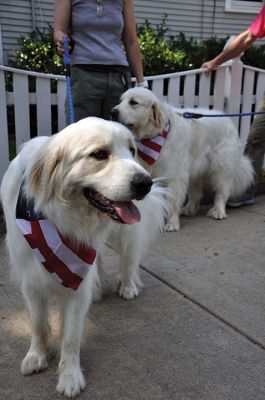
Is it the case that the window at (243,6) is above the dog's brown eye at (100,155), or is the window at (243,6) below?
above

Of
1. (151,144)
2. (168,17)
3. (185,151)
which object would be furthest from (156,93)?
(168,17)

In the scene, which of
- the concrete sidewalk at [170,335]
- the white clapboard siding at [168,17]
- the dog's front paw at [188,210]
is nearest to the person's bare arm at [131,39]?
the concrete sidewalk at [170,335]

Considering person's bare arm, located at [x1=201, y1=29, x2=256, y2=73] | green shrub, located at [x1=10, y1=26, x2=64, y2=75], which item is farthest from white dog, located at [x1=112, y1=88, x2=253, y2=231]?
green shrub, located at [x1=10, y1=26, x2=64, y2=75]

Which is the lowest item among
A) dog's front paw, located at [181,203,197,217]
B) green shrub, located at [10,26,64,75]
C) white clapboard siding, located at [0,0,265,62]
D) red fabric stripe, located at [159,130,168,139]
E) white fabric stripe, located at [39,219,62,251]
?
dog's front paw, located at [181,203,197,217]

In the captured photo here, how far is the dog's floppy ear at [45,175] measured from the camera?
2.13m

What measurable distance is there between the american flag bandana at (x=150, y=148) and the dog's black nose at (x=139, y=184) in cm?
283

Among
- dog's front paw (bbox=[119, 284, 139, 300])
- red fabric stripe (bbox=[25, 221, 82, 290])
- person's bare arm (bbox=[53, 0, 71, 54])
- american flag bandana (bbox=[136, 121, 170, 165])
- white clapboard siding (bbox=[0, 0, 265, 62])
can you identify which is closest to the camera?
red fabric stripe (bbox=[25, 221, 82, 290])

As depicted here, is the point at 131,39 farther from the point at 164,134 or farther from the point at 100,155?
the point at 100,155

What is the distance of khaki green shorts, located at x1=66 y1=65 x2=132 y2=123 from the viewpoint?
3.78 m

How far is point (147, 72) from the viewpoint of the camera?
7.81 metres

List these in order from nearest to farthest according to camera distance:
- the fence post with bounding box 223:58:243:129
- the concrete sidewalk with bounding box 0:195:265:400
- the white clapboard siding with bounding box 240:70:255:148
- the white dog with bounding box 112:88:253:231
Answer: the concrete sidewalk with bounding box 0:195:265:400
the white dog with bounding box 112:88:253:231
the fence post with bounding box 223:58:243:129
the white clapboard siding with bounding box 240:70:255:148

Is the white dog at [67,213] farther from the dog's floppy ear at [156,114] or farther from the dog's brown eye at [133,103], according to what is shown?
the dog's floppy ear at [156,114]

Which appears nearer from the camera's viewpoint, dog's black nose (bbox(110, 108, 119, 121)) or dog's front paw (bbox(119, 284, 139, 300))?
dog's front paw (bbox(119, 284, 139, 300))

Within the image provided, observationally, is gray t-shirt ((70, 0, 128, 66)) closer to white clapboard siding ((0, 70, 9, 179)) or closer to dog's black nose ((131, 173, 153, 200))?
white clapboard siding ((0, 70, 9, 179))
